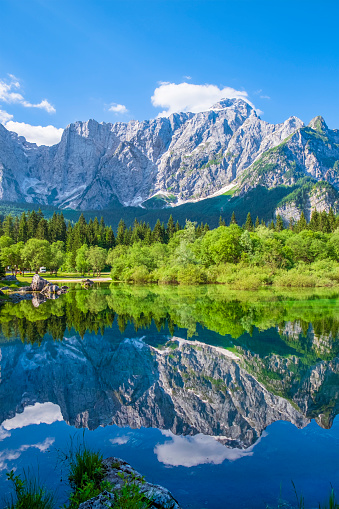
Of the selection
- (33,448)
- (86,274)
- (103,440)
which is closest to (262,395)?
(103,440)

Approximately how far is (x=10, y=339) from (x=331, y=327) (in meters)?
18.4

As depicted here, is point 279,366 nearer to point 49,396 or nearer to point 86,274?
point 49,396

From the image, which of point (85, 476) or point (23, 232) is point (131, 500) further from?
point (23, 232)

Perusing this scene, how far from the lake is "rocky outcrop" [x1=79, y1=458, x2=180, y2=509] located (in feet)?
2.47

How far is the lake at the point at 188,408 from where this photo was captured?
244 inches

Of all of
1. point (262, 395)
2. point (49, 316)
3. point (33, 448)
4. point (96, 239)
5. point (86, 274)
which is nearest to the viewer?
point (33, 448)

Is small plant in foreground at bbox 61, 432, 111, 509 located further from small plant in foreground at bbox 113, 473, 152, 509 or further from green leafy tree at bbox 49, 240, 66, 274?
green leafy tree at bbox 49, 240, 66, 274

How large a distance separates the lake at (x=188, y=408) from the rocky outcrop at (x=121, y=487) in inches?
29.7

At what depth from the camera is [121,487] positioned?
498cm

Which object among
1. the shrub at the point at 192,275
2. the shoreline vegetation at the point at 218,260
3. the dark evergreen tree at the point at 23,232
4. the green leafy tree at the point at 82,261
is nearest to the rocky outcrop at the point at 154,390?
the shoreline vegetation at the point at 218,260

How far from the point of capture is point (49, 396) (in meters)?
10.4

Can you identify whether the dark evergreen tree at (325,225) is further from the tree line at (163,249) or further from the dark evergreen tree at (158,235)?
the dark evergreen tree at (158,235)

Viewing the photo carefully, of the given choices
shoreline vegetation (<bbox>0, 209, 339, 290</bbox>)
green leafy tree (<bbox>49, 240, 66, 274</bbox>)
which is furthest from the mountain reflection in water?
green leafy tree (<bbox>49, 240, 66, 274</bbox>)

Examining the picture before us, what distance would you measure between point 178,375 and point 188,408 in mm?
2735
